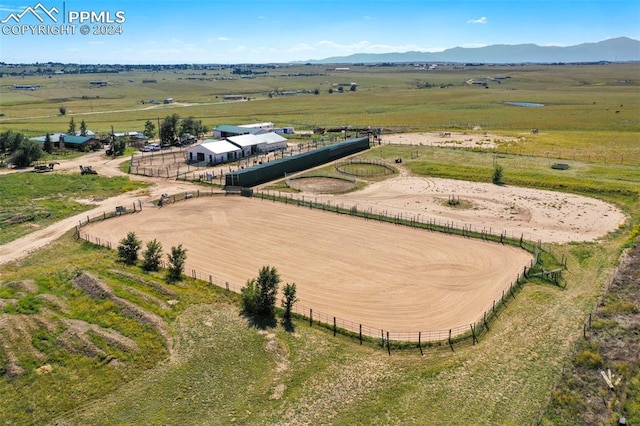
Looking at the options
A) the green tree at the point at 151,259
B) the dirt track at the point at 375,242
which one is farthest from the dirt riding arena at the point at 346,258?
the green tree at the point at 151,259

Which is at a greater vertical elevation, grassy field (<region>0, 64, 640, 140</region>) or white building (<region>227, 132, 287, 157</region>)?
grassy field (<region>0, 64, 640, 140</region>)

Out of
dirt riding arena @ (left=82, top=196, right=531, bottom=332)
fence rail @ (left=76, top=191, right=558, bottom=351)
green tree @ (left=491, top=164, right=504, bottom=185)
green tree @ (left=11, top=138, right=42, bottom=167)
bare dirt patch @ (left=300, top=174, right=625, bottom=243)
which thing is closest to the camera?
fence rail @ (left=76, top=191, right=558, bottom=351)

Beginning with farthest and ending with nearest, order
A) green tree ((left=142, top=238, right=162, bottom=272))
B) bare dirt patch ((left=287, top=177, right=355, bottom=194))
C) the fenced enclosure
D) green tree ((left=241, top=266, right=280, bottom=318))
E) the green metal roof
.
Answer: the green metal roof < the fenced enclosure < bare dirt patch ((left=287, top=177, right=355, bottom=194)) < green tree ((left=142, top=238, right=162, bottom=272)) < green tree ((left=241, top=266, right=280, bottom=318))

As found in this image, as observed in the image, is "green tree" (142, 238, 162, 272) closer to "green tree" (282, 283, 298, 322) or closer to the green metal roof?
"green tree" (282, 283, 298, 322)

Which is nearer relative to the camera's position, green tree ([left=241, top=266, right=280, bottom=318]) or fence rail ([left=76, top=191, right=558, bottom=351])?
fence rail ([left=76, top=191, right=558, bottom=351])

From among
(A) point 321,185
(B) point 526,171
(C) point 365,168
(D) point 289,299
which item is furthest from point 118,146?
(B) point 526,171

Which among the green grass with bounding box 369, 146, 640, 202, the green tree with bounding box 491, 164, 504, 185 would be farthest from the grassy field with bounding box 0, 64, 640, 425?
the green tree with bounding box 491, 164, 504, 185

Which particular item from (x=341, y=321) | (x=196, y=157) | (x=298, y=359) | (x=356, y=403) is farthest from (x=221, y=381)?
(x=196, y=157)

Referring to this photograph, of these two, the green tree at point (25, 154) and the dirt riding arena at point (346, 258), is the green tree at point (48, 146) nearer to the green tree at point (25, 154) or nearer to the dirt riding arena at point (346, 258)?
the green tree at point (25, 154)

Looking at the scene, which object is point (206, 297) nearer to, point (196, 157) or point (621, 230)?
point (621, 230)
